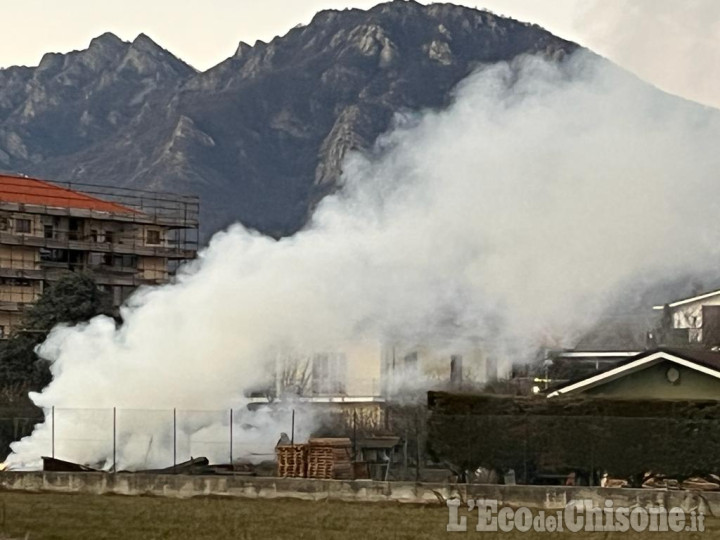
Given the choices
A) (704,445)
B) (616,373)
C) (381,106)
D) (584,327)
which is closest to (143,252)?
(584,327)

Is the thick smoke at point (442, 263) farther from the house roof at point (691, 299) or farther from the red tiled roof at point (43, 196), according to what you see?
the red tiled roof at point (43, 196)

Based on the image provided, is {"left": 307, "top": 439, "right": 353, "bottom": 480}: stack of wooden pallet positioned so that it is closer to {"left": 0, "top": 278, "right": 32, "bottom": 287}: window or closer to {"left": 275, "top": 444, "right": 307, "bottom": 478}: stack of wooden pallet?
{"left": 275, "top": 444, "right": 307, "bottom": 478}: stack of wooden pallet

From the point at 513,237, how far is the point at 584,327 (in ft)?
18.8

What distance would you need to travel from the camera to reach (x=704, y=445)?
44.9 meters

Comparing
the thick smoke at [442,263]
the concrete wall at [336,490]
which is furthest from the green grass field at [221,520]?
the thick smoke at [442,263]

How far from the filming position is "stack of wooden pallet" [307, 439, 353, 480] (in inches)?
1876

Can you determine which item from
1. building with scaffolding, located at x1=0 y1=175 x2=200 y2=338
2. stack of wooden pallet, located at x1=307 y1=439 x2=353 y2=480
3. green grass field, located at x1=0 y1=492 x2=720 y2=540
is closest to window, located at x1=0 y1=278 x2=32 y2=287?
building with scaffolding, located at x1=0 y1=175 x2=200 y2=338

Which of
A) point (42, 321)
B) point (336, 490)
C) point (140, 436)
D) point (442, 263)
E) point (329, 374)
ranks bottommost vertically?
point (336, 490)

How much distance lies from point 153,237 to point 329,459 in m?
54.8

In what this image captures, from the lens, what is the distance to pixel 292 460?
48.3 m

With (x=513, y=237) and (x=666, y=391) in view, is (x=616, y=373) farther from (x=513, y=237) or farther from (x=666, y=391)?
(x=513, y=237)

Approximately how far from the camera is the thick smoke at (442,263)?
173ft

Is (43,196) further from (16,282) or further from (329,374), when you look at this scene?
(329,374)

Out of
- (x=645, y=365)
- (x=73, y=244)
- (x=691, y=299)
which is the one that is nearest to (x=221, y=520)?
(x=645, y=365)
